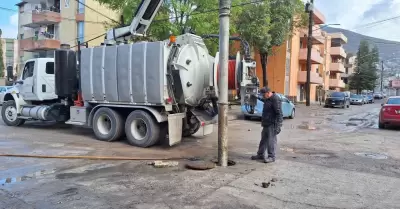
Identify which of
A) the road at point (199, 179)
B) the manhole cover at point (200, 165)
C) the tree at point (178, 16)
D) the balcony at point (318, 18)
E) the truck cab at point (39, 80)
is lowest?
the road at point (199, 179)

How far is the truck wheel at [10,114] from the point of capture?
13695mm

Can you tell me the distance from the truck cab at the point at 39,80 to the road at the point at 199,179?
2867 mm

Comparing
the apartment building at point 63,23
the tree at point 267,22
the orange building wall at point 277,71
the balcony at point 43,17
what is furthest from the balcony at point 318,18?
the balcony at point 43,17

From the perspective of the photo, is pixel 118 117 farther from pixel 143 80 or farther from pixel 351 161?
pixel 351 161

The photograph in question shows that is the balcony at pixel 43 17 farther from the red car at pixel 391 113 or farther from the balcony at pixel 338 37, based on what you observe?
the balcony at pixel 338 37

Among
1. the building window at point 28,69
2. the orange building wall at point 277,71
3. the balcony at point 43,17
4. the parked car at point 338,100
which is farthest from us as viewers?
the orange building wall at point 277,71

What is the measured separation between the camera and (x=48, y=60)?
1291 cm

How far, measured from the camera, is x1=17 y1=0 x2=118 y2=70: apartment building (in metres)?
35.3

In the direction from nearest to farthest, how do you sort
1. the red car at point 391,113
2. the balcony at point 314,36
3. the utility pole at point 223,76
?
the utility pole at point 223,76 → the red car at point 391,113 → the balcony at point 314,36

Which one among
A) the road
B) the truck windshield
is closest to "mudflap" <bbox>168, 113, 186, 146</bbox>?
the road

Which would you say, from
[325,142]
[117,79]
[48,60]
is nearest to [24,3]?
[48,60]

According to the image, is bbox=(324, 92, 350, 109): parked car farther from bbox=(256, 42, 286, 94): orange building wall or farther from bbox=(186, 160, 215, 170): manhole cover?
bbox=(186, 160, 215, 170): manhole cover

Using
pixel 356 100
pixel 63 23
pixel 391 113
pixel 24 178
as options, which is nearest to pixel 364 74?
pixel 356 100

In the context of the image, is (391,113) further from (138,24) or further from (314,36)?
(314,36)
